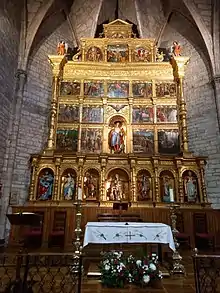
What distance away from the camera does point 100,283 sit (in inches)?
180

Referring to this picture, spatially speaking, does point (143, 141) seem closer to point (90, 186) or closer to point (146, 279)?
point (90, 186)

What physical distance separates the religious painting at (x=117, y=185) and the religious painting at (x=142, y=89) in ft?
11.8

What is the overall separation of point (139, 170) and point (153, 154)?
2.82ft

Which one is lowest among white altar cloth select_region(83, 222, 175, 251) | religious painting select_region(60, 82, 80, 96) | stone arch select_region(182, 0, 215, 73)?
white altar cloth select_region(83, 222, 175, 251)

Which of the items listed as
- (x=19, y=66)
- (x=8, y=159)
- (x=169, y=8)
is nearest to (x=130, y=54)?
(x=169, y=8)

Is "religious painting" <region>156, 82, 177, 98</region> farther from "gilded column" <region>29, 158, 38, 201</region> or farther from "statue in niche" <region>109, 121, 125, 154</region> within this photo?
"gilded column" <region>29, 158, 38, 201</region>

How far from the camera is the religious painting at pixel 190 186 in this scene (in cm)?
925

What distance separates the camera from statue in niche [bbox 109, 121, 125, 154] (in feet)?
33.6

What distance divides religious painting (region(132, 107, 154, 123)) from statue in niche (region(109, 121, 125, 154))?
78 centimetres

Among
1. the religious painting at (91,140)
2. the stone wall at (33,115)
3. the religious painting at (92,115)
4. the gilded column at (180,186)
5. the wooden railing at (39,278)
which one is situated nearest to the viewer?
the wooden railing at (39,278)

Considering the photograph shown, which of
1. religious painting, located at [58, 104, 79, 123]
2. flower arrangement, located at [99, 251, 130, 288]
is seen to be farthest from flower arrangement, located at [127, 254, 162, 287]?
religious painting, located at [58, 104, 79, 123]

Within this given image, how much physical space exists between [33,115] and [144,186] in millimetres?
5678

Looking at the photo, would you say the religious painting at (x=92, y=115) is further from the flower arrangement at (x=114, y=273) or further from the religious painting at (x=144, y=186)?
the flower arrangement at (x=114, y=273)

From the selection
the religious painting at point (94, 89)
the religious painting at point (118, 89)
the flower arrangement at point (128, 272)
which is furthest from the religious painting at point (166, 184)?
the flower arrangement at point (128, 272)
